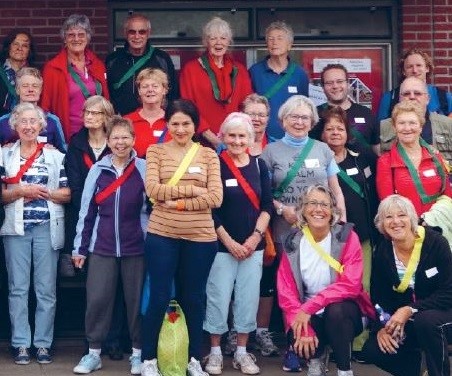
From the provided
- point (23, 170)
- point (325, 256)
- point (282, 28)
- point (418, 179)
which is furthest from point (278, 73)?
point (23, 170)

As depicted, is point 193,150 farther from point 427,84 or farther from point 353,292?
point 427,84

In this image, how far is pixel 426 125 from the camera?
10.5 metres

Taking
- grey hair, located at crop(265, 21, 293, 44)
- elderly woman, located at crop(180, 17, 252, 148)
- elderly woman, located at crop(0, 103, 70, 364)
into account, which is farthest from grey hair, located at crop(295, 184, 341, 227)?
grey hair, located at crop(265, 21, 293, 44)

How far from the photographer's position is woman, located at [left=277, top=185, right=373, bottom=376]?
9.19 m

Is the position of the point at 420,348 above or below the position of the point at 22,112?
below

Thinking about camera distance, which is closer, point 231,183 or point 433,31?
point 231,183

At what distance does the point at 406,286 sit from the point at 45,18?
13.8ft

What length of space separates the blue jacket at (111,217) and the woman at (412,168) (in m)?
1.84

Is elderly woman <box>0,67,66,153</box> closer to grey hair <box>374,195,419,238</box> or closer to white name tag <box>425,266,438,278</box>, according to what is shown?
grey hair <box>374,195,419,238</box>

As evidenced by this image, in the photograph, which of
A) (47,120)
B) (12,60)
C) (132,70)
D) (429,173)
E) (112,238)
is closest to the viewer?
(112,238)

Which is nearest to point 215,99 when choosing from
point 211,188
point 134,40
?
point 134,40

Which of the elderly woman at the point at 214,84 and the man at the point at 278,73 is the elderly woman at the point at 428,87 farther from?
the elderly woman at the point at 214,84

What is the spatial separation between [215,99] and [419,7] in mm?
2347

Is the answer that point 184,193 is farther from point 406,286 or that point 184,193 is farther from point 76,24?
point 76,24
